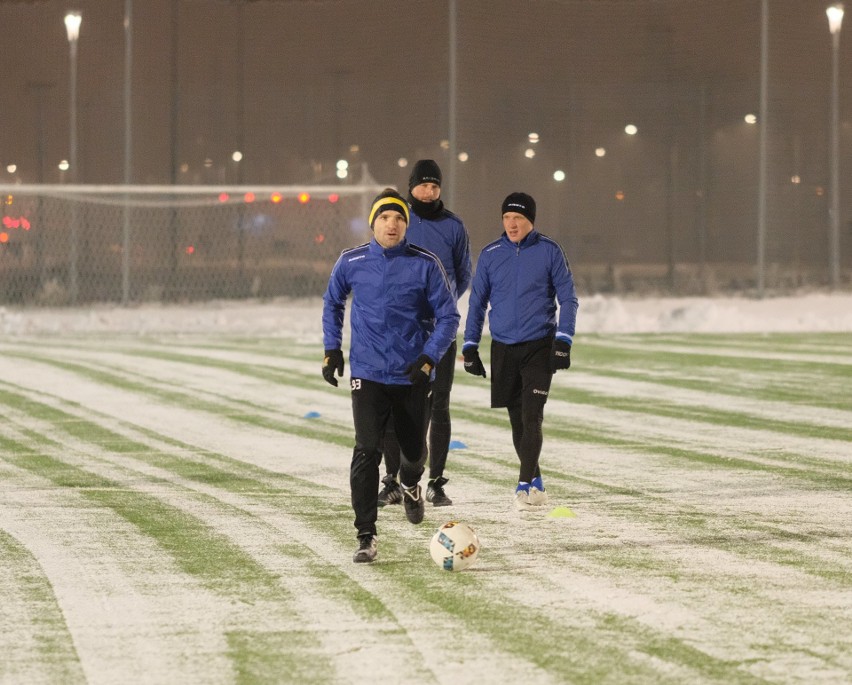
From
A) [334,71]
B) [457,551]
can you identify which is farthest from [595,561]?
[334,71]

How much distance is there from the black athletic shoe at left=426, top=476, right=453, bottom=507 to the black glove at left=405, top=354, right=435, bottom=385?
5.68ft

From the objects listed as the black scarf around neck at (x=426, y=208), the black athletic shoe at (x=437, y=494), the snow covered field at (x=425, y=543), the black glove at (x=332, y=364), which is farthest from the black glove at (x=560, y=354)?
the black glove at (x=332, y=364)

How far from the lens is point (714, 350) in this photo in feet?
74.5

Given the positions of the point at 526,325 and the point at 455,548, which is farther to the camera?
the point at 526,325

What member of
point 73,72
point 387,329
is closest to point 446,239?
point 387,329

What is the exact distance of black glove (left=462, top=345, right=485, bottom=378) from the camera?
30.5 feet

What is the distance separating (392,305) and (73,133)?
2742 centimetres

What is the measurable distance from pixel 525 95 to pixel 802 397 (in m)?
20.6

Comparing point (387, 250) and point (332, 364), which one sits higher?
point (387, 250)

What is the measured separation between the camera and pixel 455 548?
7355mm

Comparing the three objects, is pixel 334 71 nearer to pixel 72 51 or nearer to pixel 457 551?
pixel 72 51

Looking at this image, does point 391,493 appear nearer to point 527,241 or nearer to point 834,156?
point 527,241

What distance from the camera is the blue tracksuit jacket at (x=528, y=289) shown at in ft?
30.4

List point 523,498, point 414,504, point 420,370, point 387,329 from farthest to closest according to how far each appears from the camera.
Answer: point 523,498, point 414,504, point 387,329, point 420,370
